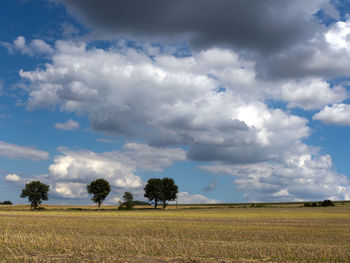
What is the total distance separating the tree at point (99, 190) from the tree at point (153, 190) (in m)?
18.6

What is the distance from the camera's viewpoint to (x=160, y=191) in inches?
6727

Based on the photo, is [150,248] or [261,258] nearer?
[261,258]

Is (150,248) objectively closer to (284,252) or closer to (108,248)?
(108,248)

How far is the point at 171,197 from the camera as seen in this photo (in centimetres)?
17125

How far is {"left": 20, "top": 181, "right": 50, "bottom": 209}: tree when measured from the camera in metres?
166

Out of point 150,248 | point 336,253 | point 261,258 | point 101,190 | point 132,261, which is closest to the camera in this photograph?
point 132,261

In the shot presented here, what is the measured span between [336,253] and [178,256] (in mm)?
9906

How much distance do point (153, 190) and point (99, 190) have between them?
83.6 feet

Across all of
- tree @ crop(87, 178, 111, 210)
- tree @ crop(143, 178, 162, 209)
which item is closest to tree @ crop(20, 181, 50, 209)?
tree @ crop(87, 178, 111, 210)

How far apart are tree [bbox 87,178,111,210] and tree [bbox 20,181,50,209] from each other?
73.8 feet

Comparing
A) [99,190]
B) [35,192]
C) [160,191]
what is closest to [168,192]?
[160,191]

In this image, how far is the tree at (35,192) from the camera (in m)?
166

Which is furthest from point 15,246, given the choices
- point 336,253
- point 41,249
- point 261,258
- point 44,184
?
point 44,184

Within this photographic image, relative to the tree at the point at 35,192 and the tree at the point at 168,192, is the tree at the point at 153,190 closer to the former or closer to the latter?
the tree at the point at 168,192
